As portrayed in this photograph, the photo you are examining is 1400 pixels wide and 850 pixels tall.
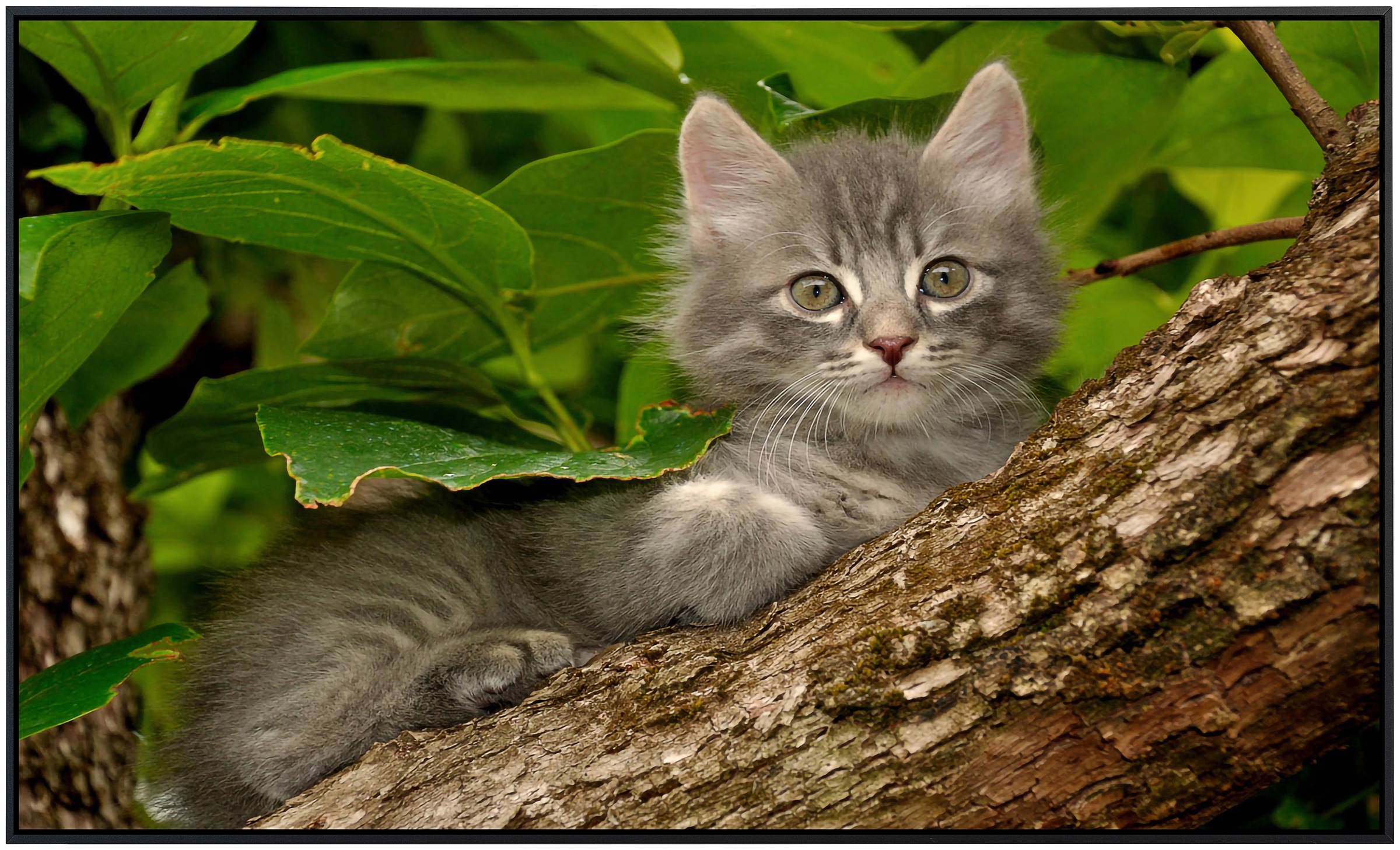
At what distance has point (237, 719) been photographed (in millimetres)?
1627

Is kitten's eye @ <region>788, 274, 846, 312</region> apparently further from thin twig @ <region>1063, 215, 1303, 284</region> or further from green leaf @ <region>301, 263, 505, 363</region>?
green leaf @ <region>301, 263, 505, 363</region>

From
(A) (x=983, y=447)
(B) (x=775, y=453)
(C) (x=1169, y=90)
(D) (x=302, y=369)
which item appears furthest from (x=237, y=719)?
(C) (x=1169, y=90)

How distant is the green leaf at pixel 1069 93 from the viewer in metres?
1.84

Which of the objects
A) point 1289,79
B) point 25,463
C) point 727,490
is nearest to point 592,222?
point 727,490

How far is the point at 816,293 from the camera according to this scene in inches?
69.1

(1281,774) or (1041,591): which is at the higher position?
(1041,591)

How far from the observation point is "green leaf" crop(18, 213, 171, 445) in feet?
4.78

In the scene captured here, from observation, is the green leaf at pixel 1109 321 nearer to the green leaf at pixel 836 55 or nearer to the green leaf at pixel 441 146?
the green leaf at pixel 836 55

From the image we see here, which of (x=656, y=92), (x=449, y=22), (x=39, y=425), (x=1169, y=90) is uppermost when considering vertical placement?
(x=449, y=22)

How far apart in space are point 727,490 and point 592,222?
63 cm

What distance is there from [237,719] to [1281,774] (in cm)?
143

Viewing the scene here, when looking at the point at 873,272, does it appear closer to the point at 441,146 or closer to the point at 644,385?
the point at 644,385

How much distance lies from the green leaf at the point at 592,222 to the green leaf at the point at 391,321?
153 mm

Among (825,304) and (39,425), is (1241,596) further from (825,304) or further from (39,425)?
(39,425)
